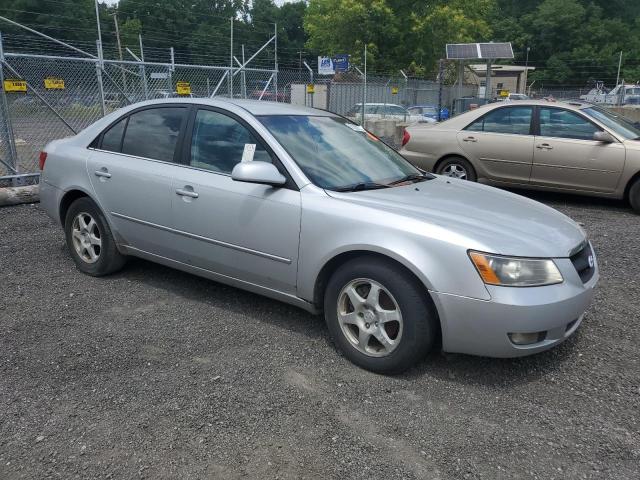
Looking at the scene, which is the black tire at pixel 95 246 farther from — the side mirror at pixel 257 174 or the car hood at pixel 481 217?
the car hood at pixel 481 217

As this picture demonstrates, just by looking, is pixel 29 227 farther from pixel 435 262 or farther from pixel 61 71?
pixel 435 262

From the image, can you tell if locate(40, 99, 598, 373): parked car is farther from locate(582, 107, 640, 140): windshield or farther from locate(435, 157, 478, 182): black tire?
locate(582, 107, 640, 140): windshield

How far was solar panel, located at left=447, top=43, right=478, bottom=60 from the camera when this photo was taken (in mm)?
16391

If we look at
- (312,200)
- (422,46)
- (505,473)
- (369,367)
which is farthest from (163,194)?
(422,46)

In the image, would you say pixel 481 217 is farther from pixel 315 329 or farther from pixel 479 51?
pixel 479 51

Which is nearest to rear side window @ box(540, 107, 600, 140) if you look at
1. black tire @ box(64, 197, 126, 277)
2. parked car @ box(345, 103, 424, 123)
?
black tire @ box(64, 197, 126, 277)

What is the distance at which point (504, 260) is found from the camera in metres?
3.00

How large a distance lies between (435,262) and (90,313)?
261cm

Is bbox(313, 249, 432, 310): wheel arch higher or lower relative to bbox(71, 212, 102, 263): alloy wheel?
higher

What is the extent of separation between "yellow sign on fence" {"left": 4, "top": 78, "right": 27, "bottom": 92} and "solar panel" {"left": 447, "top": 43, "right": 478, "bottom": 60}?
1203cm

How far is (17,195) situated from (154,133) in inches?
169

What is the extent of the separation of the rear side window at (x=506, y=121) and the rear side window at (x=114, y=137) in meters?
5.48

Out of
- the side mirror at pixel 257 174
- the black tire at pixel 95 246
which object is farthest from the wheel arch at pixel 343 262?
the black tire at pixel 95 246

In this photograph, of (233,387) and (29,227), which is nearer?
(233,387)
